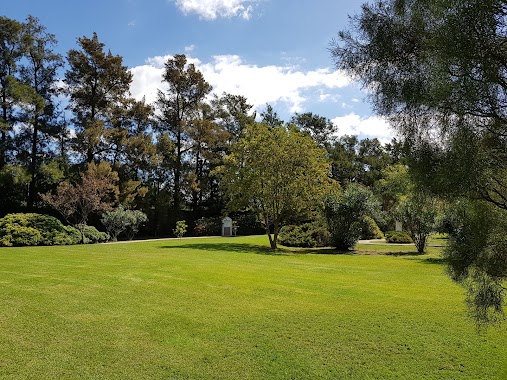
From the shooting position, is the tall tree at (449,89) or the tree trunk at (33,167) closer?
the tall tree at (449,89)

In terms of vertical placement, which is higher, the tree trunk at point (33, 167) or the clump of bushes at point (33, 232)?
the tree trunk at point (33, 167)

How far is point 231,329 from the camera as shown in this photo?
246 inches

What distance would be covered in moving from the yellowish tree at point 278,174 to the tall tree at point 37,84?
16.4 m

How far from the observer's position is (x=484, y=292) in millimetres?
4023

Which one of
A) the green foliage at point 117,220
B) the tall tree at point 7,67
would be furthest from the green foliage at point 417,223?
the tall tree at point 7,67

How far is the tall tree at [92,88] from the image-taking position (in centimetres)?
3055

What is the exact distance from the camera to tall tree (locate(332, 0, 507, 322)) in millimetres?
3354

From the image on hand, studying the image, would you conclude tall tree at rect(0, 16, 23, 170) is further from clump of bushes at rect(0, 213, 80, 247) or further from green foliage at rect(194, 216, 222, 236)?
green foliage at rect(194, 216, 222, 236)

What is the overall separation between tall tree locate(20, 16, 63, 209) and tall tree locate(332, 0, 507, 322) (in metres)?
29.5

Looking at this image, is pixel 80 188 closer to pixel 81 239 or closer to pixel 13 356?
pixel 81 239

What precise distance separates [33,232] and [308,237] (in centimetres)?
1424

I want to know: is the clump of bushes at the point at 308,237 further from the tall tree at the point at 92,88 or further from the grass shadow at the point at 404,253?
the tall tree at the point at 92,88

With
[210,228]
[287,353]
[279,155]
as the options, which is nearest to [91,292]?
[287,353]

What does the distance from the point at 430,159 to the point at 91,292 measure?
6.76m
